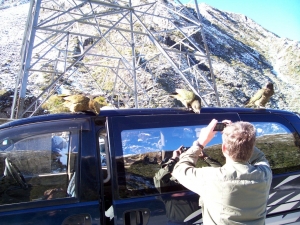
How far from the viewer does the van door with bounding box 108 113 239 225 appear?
90.4 inches

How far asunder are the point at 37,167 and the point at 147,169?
2.86 feet

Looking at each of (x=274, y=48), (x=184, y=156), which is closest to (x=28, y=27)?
(x=184, y=156)

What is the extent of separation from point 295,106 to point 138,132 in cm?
1840

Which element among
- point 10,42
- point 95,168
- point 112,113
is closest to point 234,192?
point 95,168

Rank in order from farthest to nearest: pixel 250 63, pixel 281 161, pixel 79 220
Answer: pixel 250 63 → pixel 281 161 → pixel 79 220

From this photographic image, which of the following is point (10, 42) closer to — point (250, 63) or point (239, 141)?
point (250, 63)

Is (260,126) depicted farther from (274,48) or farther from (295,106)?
(274,48)

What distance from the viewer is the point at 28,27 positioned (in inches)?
262

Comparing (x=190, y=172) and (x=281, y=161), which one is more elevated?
(x=190, y=172)

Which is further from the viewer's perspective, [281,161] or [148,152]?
[281,161]

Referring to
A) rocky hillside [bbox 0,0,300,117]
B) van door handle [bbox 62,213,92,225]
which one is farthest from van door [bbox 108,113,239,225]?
rocky hillside [bbox 0,0,300,117]

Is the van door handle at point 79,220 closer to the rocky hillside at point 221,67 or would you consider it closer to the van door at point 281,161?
the van door at point 281,161

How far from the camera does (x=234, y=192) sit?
5.65 ft

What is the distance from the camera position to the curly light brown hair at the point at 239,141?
173 cm
